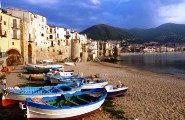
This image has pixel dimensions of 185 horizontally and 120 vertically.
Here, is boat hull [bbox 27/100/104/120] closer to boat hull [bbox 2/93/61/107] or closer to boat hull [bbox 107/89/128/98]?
boat hull [bbox 2/93/61/107]

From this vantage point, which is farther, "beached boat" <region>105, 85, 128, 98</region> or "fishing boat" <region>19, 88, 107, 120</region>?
"beached boat" <region>105, 85, 128, 98</region>

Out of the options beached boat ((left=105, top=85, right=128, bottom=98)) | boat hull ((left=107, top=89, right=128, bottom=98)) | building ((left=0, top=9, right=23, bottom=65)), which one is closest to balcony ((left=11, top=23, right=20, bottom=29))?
building ((left=0, top=9, right=23, bottom=65))

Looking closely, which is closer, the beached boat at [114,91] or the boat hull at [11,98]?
the boat hull at [11,98]

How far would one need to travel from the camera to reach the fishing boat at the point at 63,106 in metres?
13.5

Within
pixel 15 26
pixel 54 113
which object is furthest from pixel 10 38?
pixel 54 113

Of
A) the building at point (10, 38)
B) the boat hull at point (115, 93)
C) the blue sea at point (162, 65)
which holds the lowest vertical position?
the blue sea at point (162, 65)

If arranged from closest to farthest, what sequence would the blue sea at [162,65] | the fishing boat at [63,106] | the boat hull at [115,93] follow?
1. the fishing boat at [63,106]
2. the boat hull at [115,93]
3. the blue sea at [162,65]

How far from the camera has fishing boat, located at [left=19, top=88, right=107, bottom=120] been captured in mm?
13547

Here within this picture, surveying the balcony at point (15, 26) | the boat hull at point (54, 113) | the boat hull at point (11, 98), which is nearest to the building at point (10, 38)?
the balcony at point (15, 26)

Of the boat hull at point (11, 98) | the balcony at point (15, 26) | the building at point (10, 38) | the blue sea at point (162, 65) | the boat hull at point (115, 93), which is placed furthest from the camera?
the blue sea at point (162, 65)

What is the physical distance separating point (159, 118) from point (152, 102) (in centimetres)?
476

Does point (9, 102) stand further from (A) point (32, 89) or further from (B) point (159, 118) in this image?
(B) point (159, 118)

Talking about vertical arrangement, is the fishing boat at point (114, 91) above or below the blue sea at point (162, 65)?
above

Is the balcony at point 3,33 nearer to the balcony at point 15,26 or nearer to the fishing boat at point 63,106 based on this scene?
the balcony at point 15,26
